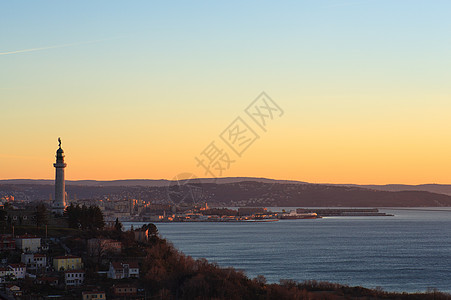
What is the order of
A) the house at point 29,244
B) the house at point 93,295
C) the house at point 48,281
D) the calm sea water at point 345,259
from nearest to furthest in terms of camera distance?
the house at point 93,295
the house at point 48,281
the house at point 29,244
the calm sea water at point 345,259

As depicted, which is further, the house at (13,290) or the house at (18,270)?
the house at (18,270)

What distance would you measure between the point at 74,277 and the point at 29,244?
752cm

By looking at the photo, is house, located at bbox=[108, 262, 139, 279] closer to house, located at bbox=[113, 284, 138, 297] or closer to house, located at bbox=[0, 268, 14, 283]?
house, located at bbox=[113, 284, 138, 297]

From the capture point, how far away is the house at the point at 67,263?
37594 millimetres

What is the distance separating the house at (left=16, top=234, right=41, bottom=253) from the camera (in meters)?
41.1

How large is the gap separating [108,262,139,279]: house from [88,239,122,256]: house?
4.45 m

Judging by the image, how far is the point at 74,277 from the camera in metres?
35.1

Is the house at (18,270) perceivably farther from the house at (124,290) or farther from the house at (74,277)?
the house at (124,290)

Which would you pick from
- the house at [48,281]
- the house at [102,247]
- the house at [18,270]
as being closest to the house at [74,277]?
the house at [48,281]

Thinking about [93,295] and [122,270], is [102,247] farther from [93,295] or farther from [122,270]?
[93,295]

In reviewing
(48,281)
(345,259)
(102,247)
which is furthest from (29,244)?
(345,259)

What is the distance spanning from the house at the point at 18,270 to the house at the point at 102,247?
5720 mm

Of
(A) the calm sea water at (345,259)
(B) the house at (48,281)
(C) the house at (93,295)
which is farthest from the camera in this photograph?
(A) the calm sea water at (345,259)

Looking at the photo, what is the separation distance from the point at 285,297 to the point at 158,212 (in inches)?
5502
